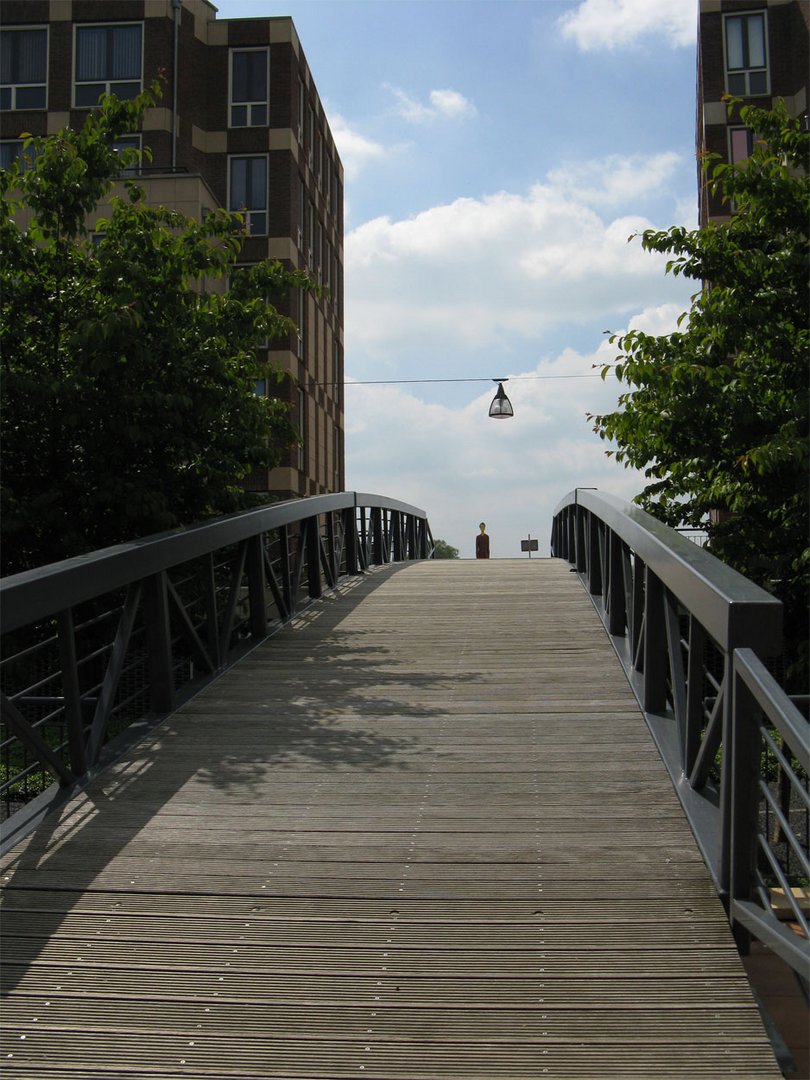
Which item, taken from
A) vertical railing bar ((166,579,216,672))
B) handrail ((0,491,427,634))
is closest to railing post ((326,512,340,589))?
handrail ((0,491,427,634))

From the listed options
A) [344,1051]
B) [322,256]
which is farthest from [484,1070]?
[322,256]

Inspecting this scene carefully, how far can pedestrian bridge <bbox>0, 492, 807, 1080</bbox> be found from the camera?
318cm

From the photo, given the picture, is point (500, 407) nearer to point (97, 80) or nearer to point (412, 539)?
point (412, 539)

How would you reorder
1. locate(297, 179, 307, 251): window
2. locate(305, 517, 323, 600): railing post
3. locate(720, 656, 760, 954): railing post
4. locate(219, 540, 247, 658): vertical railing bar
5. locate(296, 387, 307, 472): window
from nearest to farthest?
1. locate(720, 656, 760, 954): railing post
2. locate(219, 540, 247, 658): vertical railing bar
3. locate(305, 517, 323, 600): railing post
4. locate(296, 387, 307, 472): window
5. locate(297, 179, 307, 251): window

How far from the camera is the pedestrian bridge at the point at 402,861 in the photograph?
3182 mm

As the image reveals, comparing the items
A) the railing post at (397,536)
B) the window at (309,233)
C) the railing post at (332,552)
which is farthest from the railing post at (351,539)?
the window at (309,233)

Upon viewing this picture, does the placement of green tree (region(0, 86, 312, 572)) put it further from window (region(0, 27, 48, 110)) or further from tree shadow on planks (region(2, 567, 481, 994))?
window (region(0, 27, 48, 110))

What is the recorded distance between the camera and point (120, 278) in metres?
8.85

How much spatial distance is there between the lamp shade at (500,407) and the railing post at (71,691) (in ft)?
53.1

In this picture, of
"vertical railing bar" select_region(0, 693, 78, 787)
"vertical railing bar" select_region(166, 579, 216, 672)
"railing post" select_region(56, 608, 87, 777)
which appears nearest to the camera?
"vertical railing bar" select_region(0, 693, 78, 787)

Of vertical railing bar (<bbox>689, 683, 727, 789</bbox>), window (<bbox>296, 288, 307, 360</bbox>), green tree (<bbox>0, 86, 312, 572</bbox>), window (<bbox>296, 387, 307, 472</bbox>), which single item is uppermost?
window (<bbox>296, 288, 307, 360</bbox>)

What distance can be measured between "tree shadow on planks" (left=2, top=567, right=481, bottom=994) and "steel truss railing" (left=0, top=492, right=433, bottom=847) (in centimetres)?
18

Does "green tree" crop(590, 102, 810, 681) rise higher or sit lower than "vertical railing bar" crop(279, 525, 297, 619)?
higher

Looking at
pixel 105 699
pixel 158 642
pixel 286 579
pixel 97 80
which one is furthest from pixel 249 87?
pixel 105 699
